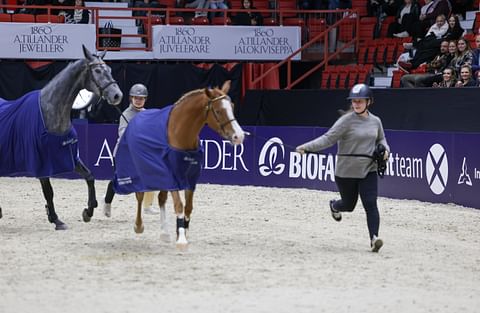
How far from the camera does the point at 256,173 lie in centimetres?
1883

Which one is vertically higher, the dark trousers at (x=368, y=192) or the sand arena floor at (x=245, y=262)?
the dark trousers at (x=368, y=192)

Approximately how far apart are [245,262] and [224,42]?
46.4 feet

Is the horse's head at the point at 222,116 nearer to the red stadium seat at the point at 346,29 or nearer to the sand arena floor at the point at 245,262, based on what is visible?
the sand arena floor at the point at 245,262

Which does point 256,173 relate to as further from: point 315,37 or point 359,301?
point 359,301

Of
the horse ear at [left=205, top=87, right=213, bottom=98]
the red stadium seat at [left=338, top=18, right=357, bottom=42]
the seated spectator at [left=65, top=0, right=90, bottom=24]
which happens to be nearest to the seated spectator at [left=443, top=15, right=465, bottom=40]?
the red stadium seat at [left=338, top=18, right=357, bottom=42]

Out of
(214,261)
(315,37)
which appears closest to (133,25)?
(315,37)

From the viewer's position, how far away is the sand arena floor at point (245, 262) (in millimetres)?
8195

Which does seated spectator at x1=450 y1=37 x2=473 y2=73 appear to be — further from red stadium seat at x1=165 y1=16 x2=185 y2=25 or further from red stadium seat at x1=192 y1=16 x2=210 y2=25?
red stadium seat at x1=165 y1=16 x2=185 y2=25

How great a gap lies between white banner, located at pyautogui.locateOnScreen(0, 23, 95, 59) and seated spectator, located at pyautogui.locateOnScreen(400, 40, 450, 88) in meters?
7.31

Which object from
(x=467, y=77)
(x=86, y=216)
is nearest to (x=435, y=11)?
(x=467, y=77)

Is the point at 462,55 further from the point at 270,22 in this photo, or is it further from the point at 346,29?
the point at 270,22

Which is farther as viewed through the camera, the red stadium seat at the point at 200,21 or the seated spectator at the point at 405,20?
the red stadium seat at the point at 200,21

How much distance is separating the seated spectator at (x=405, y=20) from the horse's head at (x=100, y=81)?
11233 millimetres

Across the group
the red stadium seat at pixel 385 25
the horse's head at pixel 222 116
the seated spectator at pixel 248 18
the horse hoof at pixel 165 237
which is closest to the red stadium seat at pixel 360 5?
the red stadium seat at pixel 385 25
